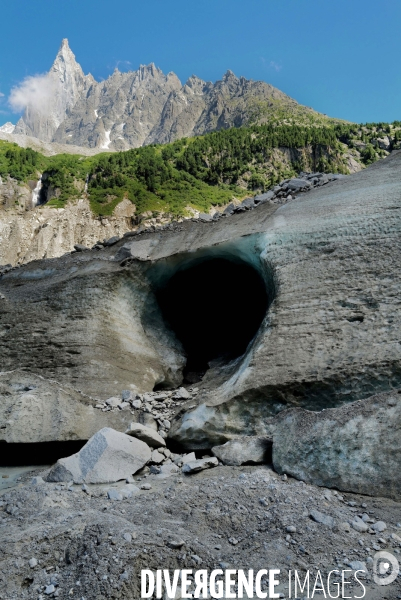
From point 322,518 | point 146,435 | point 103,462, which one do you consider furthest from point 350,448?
point 146,435

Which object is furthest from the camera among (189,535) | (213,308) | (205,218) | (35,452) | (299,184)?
(213,308)

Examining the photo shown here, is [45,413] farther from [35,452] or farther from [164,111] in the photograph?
[164,111]

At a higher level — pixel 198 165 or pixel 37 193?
pixel 198 165

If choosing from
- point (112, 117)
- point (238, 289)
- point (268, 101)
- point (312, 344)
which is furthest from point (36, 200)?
point (112, 117)

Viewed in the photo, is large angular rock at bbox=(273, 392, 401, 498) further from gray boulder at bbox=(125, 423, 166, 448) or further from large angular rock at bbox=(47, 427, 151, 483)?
gray boulder at bbox=(125, 423, 166, 448)

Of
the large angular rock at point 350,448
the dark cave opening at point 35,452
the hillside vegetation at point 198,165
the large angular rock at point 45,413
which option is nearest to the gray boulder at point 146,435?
the large angular rock at point 45,413

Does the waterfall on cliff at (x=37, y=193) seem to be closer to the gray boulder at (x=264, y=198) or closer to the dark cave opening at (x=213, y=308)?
the dark cave opening at (x=213, y=308)

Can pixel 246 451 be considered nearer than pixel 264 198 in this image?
Yes
